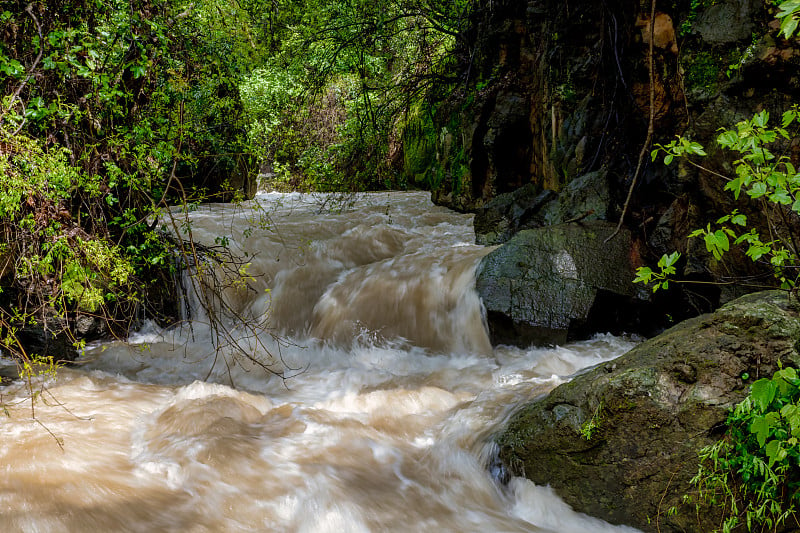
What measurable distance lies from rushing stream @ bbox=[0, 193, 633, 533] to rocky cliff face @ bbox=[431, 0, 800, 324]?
1.23 m

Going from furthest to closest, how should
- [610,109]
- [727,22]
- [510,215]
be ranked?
1. [510,215]
2. [610,109]
3. [727,22]

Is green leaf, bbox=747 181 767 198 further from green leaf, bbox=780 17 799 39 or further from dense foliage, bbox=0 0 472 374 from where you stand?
dense foliage, bbox=0 0 472 374

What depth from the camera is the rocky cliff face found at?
4129 millimetres

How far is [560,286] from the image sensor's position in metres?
5.01

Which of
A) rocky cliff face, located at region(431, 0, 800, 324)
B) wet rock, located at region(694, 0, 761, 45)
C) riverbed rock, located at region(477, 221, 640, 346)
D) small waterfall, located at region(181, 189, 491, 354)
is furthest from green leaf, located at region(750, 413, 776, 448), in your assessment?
wet rock, located at region(694, 0, 761, 45)

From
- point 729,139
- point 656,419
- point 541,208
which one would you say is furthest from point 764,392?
point 541,208

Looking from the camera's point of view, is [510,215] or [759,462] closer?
[759,462]

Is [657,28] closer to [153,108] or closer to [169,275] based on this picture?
[153,108]

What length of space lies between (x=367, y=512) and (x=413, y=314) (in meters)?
3.12

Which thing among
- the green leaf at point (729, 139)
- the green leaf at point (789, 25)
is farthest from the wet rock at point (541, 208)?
the green leaf at point (789, 25)

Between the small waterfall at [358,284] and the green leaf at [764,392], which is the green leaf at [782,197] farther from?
the small waterfall at [358,284]

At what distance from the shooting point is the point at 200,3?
4.86 metres

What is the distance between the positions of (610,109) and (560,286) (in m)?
2.44

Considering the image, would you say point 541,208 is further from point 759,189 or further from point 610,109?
point 759,189
